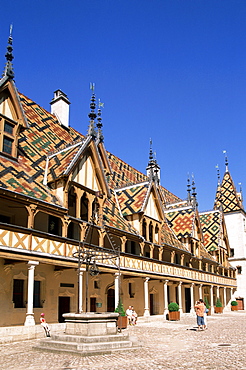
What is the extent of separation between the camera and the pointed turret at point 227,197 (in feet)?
194

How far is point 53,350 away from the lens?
11.9 metres

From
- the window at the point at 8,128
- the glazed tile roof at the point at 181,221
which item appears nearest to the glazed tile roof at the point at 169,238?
the glazed tile roof at the point at 181,221

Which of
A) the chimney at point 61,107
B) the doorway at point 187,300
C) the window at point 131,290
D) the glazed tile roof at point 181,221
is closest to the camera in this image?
the window at point 131,290

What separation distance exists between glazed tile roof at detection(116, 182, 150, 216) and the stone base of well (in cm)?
1535

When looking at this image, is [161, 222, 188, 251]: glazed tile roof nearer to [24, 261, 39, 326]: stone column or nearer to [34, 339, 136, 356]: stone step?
[24, 261, 39, 326]: stone column

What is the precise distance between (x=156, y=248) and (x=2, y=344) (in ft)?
56.5

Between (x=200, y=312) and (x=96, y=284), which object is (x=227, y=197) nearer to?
(x=96, y=284)

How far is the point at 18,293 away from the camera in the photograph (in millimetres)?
19188

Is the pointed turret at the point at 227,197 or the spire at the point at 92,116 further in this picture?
the pointed turret at the point at 227,197

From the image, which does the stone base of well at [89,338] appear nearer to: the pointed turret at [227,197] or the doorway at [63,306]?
the doorway at [63,306]

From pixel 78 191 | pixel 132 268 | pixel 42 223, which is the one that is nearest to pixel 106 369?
pixel 42 223

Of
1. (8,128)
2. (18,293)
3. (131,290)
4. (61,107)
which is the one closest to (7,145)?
(8,128)

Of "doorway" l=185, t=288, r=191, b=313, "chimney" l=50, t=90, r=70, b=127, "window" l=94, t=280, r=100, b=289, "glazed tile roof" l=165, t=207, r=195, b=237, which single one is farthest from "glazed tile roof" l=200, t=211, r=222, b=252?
"window" l=94, t=280, r=100, b=289

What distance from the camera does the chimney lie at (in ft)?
106
